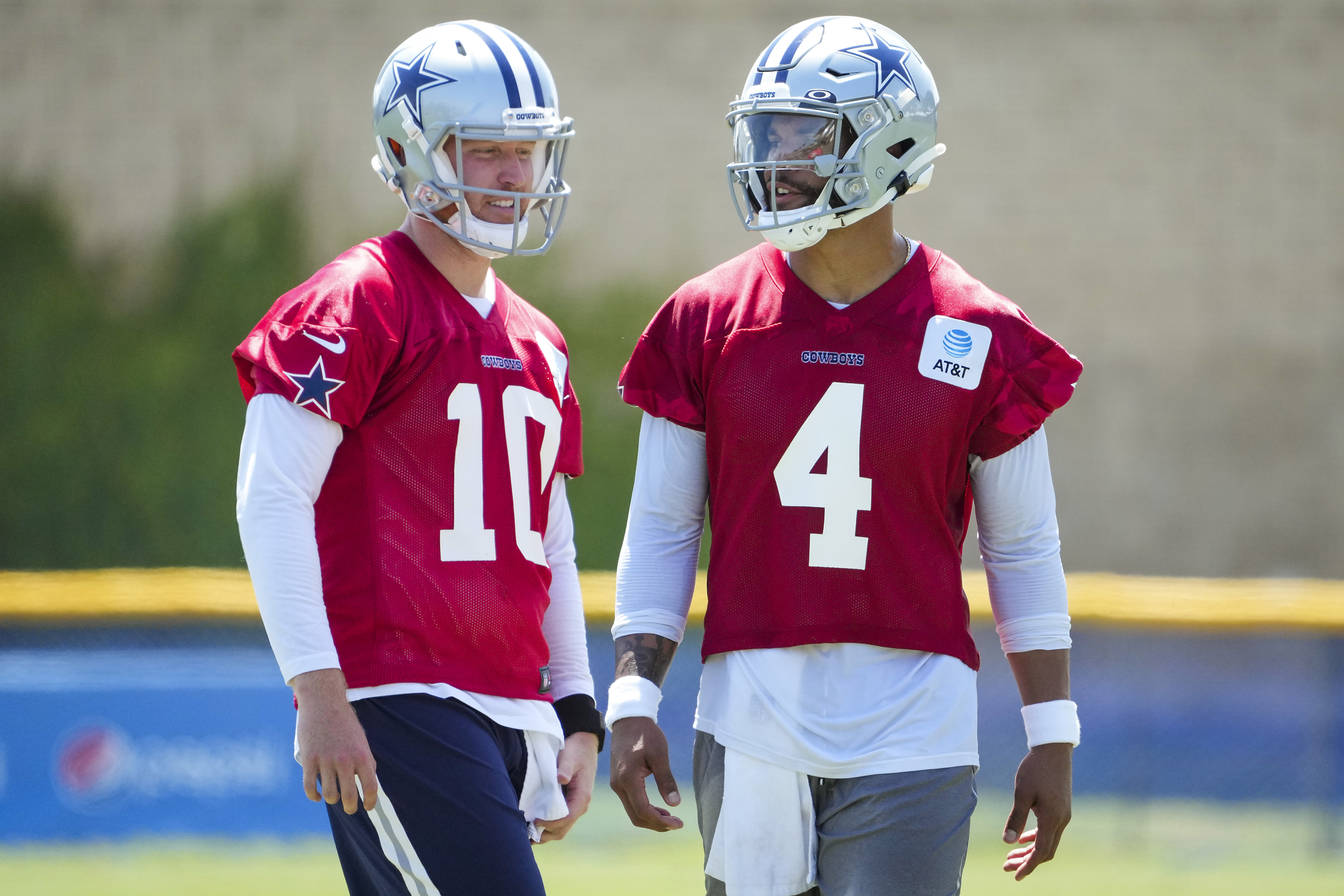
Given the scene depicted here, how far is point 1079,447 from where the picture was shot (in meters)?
Answer: 11.2

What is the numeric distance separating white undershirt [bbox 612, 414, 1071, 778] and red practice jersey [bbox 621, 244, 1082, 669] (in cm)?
4

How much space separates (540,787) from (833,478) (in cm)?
72

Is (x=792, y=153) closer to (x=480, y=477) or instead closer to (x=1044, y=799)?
(x=480, y=477)

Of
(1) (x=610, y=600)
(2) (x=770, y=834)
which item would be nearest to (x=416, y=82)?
(2) (x=770, y=834)

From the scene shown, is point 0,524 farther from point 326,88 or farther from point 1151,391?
point 1151,391

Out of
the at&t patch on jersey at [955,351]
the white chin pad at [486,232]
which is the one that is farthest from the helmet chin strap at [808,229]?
the white chin pad at [486,232]

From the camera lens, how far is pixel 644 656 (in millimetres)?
2285

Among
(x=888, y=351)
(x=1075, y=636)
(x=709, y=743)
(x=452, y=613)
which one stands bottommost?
(x=1075, y=636)

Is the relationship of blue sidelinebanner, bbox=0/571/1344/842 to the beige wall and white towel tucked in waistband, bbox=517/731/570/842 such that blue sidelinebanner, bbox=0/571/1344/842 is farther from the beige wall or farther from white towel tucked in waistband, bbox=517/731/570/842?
the beige wall

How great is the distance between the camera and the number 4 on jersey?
7.14 ft

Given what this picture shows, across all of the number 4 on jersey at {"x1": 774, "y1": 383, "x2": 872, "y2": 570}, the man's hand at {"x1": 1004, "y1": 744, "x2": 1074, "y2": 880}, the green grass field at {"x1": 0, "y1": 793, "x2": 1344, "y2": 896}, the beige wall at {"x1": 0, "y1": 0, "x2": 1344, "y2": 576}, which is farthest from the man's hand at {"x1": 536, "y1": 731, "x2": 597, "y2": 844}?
the beige wall at {"x1": 0, "y1": 0, "x2": 1344, "y2": 576}

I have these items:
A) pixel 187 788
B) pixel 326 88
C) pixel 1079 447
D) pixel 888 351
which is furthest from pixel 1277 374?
pixel 888 351

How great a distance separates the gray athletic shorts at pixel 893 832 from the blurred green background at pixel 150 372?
916 cm

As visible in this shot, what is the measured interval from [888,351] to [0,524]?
10.8 meters
